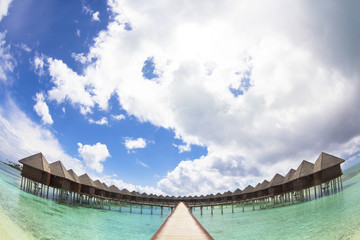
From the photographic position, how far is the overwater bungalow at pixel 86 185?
35.1 metres

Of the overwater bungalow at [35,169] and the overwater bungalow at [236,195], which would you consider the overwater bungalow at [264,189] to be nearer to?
the overwater bungalow at [236,195]

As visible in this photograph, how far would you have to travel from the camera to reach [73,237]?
45.9ft

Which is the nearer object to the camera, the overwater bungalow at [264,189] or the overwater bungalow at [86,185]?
→ the overwater bungalow at [86,185]

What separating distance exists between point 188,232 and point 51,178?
28.2 metres

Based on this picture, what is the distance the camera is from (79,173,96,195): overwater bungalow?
35.1m

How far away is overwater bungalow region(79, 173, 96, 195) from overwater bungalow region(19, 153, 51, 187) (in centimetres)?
919

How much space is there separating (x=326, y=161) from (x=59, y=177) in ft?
116

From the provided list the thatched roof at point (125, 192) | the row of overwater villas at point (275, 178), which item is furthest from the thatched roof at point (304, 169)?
the thatched roof at point (125, 192)

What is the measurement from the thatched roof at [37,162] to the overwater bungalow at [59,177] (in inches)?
61.3

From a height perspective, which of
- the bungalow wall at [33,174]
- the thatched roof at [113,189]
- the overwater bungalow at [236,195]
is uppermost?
the bungalow wall at [33,174]

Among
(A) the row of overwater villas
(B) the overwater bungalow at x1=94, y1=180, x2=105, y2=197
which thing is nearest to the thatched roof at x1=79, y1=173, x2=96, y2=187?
(A) the row of overwater villas

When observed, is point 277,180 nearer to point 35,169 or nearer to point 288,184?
point 288,184

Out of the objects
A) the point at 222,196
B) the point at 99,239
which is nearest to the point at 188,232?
the point at 99,239

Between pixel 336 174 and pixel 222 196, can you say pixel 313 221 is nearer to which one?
pixel 336 174
